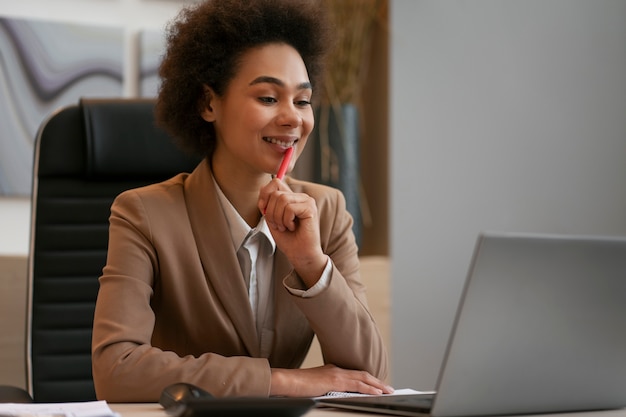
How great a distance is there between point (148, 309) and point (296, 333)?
0.29 metres

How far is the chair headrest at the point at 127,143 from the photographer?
77.4 inches

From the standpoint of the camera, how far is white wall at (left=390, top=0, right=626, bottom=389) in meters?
3.17

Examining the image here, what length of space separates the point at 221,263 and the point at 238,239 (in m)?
0.07

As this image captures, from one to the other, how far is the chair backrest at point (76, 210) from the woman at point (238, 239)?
0.74ft

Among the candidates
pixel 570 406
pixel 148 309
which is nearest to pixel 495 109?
pixel 148 309

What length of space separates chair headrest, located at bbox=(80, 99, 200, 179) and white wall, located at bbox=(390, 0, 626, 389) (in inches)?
50.8

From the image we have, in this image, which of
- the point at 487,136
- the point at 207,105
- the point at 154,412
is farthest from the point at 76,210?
the point at 487,136

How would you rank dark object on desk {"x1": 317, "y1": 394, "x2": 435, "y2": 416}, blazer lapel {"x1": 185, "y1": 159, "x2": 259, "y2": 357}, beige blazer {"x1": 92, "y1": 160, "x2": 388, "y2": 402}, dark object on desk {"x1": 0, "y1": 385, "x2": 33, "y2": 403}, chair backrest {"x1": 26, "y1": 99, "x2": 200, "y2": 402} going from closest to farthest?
1. dark object on desk {"x1": 317, "y1": 394, "x2": 435, "y2": 416}
2. dark object on desk {"x1": 0, "y1": 385, "x2": 33, "y2": 403}
3. beige blazer {"x1": 92, "y1": 160, "x2": 388, "y2": 402}
4. blazer lapel {"x1": 185, "y1": 159, "x2": 259, "y2": 357}
5. chair backrest {"x1": 26, "y1": 99, "x2": 200, "y2": 402}

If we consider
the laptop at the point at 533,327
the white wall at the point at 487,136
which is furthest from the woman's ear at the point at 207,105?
the white wall at the point at 487,136

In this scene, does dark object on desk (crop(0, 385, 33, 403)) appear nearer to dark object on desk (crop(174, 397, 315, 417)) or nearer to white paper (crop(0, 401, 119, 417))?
white paper (crop(0, 401, 119, 417))

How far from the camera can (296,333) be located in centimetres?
163

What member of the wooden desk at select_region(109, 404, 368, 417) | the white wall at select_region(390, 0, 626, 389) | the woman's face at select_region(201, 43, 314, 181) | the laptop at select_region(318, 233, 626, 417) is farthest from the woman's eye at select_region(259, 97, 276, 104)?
the white wall at select_region(390, 0, 626, 389)

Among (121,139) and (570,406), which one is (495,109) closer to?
(121,139)

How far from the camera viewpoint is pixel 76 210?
199cm
